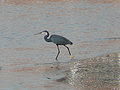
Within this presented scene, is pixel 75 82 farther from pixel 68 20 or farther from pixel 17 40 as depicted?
pixel 68 20

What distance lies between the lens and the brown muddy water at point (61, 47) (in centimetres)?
1069

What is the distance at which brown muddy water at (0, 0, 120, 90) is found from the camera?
35.1 feet

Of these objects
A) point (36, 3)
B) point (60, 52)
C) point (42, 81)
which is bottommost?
point (36, 3)

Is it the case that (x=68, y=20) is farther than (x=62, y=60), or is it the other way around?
(x=68, y=20)

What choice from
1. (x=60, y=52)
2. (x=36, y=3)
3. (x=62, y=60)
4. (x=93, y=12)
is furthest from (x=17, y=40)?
(x=36, y=3)

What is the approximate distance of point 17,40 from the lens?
677 inches

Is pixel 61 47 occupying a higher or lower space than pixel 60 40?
lower

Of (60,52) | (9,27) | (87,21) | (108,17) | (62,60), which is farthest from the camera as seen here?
(108,17)

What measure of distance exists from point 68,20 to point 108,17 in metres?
2.19

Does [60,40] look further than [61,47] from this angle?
No

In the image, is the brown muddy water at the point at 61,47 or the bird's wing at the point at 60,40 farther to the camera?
the bird's wing at the point at 60,40

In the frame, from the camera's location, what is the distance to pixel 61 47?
16406mm

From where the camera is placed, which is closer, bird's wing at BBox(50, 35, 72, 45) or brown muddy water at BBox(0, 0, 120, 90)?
brown muddy water at BBox(0, 0, 120, 90)

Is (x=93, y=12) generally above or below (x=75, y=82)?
below
